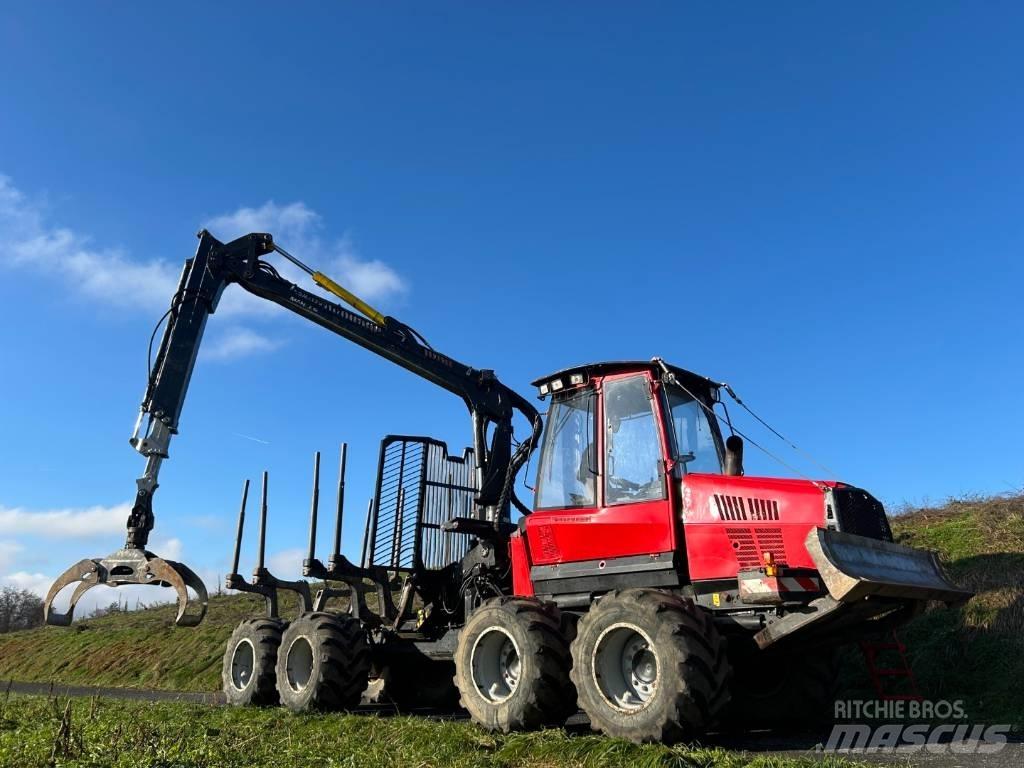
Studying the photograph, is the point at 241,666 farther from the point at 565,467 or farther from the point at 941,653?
the point at 941,653

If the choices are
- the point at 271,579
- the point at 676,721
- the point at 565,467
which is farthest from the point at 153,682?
the point at 676,721

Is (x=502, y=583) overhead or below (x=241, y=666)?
overhead

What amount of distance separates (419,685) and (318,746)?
4836 millimetres

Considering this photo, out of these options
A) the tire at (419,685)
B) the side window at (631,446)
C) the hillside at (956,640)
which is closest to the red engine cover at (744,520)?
the side window at (631,446)

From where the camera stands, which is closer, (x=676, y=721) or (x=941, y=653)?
(x=676, y=721)

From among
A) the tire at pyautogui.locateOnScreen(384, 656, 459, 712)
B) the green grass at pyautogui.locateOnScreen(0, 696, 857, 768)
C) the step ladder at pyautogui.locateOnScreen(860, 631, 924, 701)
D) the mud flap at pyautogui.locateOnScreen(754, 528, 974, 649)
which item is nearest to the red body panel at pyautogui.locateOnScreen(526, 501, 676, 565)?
the mud flap at pyautogui.locateOnScreen(754, 528, 974, 649)

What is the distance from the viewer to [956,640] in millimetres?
10047

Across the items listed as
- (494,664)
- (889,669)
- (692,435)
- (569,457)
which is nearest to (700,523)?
(692,435)

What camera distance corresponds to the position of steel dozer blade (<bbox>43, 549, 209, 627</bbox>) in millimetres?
9734

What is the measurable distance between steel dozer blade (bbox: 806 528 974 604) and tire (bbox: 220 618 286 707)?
727 centimetres

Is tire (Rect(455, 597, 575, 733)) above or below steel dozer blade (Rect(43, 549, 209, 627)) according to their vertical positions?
below

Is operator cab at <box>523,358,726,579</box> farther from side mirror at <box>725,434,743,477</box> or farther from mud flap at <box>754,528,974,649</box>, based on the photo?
mud flap at <box>754,528,974,649</box>

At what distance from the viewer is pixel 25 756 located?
6.42 m

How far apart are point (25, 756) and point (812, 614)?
6.18 meters
